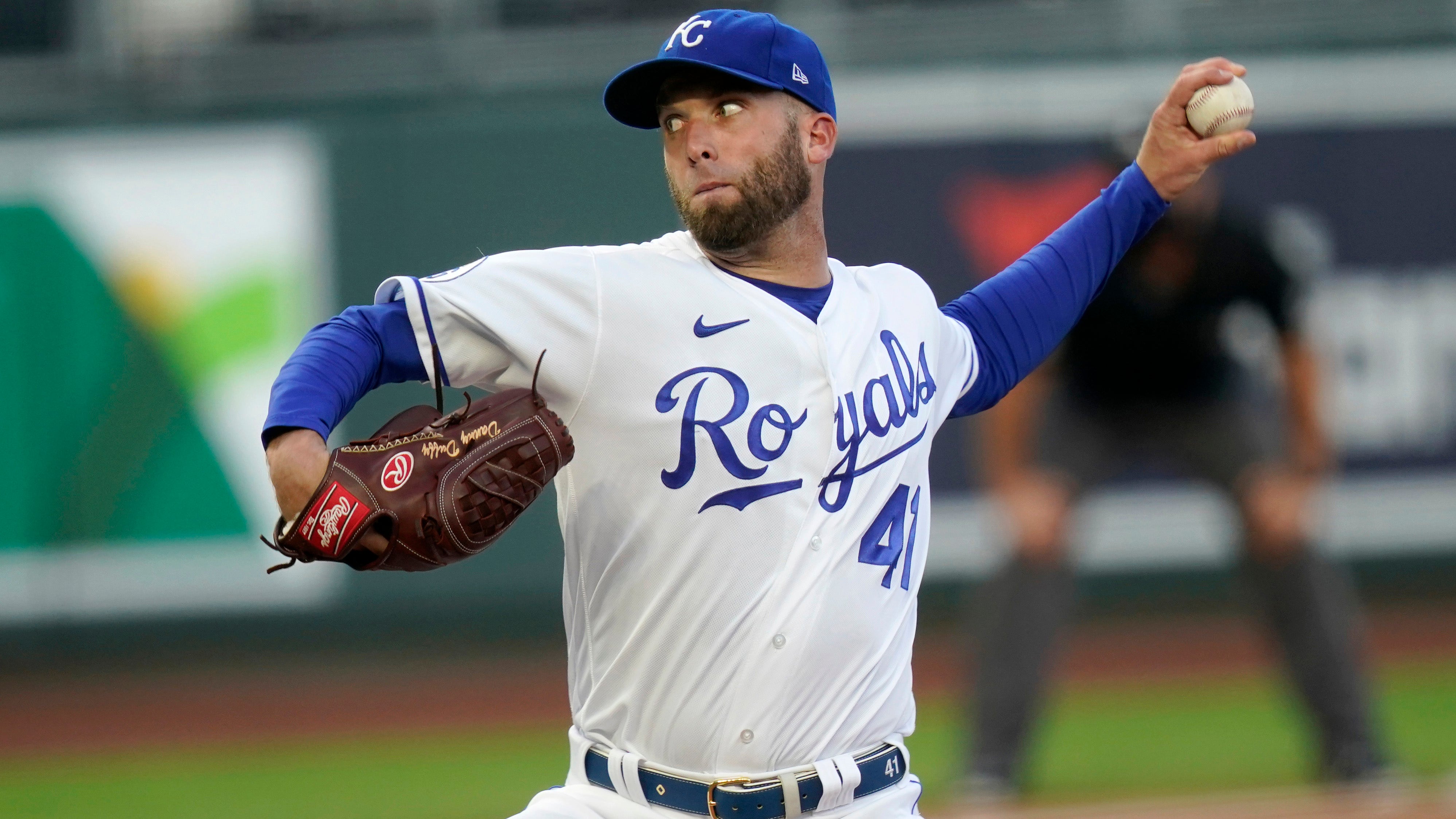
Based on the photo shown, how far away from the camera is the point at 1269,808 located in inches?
197

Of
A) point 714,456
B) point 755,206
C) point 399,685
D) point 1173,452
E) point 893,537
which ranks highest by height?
point 755,206

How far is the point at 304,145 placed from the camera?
8375mm

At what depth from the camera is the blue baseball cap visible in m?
2.54

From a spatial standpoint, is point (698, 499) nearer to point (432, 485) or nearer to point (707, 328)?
point (707, 328)

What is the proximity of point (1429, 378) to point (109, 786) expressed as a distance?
260 inches

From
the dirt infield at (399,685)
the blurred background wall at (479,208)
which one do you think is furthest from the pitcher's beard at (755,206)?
the blurred background wall at (479,208)

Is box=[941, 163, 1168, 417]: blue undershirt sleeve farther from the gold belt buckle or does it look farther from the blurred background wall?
the blurred background wall

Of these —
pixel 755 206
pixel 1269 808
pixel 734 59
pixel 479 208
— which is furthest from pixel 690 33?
pixel 479 208

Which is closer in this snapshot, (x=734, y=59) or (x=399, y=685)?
(x=734, y=59)

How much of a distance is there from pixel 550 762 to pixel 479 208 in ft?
11.2

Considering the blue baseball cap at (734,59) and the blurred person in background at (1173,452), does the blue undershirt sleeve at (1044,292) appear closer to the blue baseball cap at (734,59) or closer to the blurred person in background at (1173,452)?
the blue baseball cap at (734,59)

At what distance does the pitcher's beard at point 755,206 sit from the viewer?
2572 mm

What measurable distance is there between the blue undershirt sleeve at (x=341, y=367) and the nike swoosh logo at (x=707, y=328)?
0.41 metres

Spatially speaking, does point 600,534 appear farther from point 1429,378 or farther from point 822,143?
point 1429,378
